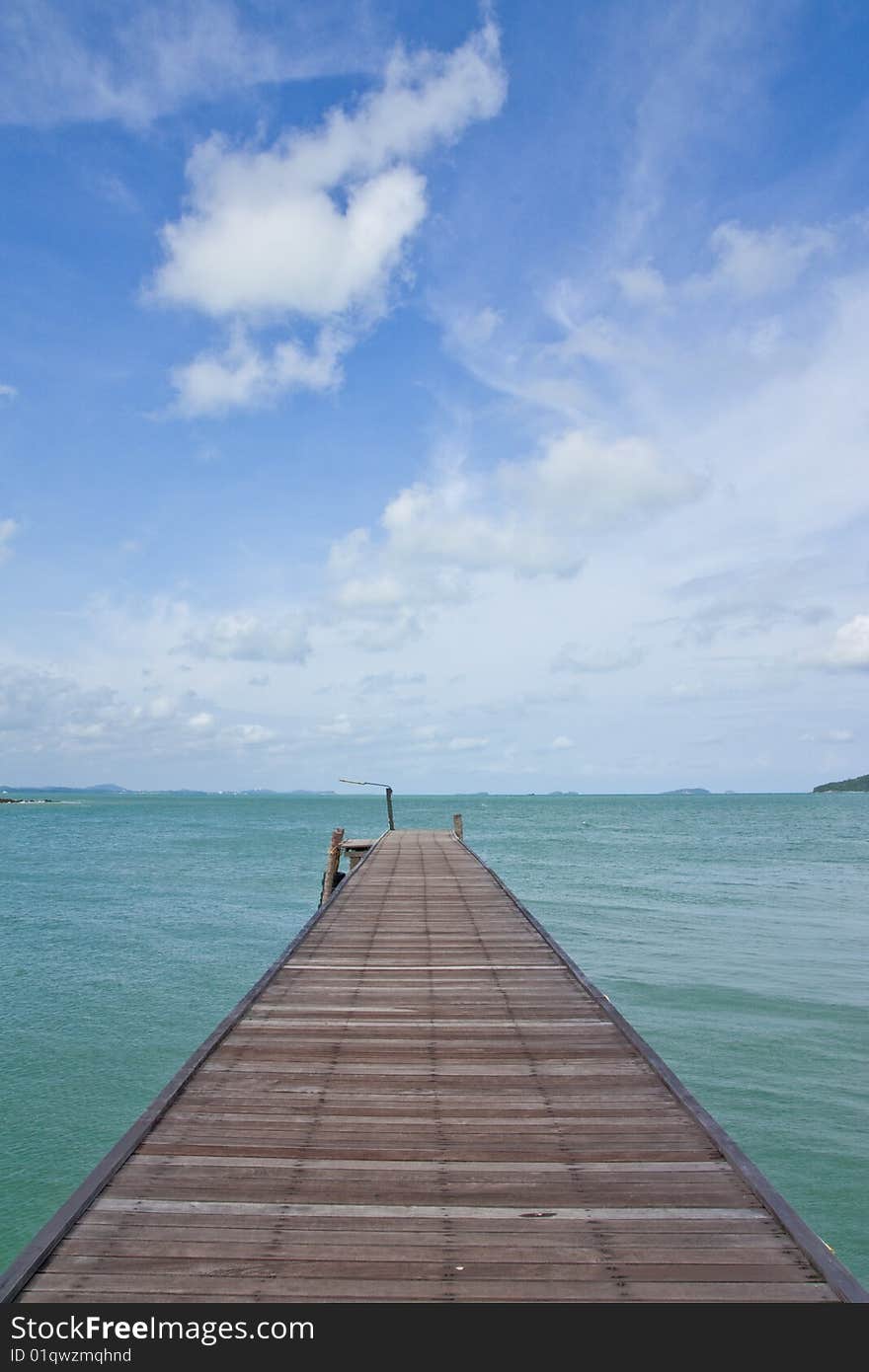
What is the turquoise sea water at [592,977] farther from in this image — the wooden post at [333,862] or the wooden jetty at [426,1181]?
the wooden jetty at [426,1181]

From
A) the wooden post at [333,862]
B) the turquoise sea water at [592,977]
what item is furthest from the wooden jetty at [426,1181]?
the wooden post at [333,862]

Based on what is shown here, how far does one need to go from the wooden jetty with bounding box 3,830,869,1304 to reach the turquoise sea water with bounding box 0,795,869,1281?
401 centimetres

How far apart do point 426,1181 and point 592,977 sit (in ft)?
40.5

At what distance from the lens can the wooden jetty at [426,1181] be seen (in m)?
3.33

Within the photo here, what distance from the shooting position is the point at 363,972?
28.0 ft

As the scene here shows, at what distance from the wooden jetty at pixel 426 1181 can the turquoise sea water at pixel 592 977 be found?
4.01 m

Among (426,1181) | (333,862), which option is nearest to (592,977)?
(333,862)

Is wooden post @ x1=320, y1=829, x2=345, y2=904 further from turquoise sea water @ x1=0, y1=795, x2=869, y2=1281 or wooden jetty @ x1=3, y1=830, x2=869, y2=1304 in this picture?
wooden jetty @ x1=3, y1=830, x2=869, y2=1304

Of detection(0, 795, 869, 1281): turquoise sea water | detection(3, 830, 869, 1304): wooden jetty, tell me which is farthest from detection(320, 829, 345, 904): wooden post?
detection(3, 830, 869, 1304): wooden jetty

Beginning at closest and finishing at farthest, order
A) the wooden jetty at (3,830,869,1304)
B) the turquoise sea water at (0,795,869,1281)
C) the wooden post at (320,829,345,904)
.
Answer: the wooden jetty at (3,830,869,1304) < the turquoise sea water at (0,795,869,1281) < the wooden post at (320,829,345,904)

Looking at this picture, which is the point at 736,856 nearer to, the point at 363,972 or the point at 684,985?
the point at 684,985

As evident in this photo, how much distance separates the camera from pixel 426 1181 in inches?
162

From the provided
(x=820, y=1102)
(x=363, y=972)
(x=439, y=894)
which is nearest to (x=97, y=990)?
(x=439, y=894)

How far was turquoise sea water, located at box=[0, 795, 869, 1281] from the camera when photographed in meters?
9.04
